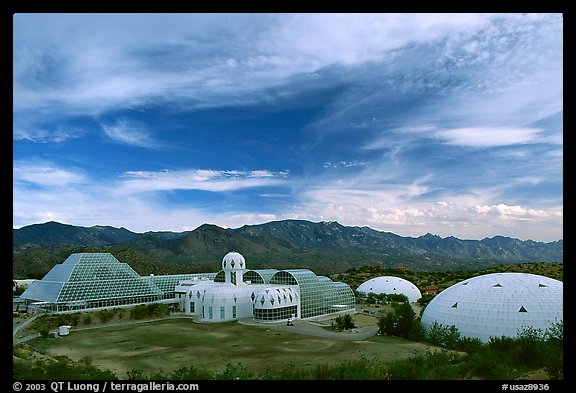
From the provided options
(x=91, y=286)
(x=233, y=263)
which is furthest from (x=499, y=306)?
(x=91, y=286)

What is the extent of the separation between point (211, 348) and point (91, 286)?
33776 mm

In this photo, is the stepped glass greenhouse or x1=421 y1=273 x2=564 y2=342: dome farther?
the stepped glass greenhouse

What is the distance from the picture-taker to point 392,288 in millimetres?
89750

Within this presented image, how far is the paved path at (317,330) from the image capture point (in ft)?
158

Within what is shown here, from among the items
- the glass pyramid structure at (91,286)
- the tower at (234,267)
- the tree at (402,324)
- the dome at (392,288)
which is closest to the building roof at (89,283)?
the glass pyramid structure at (91,286)

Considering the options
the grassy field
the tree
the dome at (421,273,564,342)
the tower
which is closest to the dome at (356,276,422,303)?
the tower

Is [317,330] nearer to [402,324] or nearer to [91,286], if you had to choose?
[402,324]

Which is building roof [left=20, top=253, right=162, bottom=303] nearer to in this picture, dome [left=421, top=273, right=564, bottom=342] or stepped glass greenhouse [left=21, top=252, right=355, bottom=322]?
stepped glass greenhouse [left=21, top=252, right=355, bottom=322]

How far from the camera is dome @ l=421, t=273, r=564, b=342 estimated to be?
39969 millimetres

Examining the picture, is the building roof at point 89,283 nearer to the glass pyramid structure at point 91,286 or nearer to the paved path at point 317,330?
the glass pyramid structure at point 91,286

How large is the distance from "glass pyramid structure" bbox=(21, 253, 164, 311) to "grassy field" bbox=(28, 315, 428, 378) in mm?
11988
